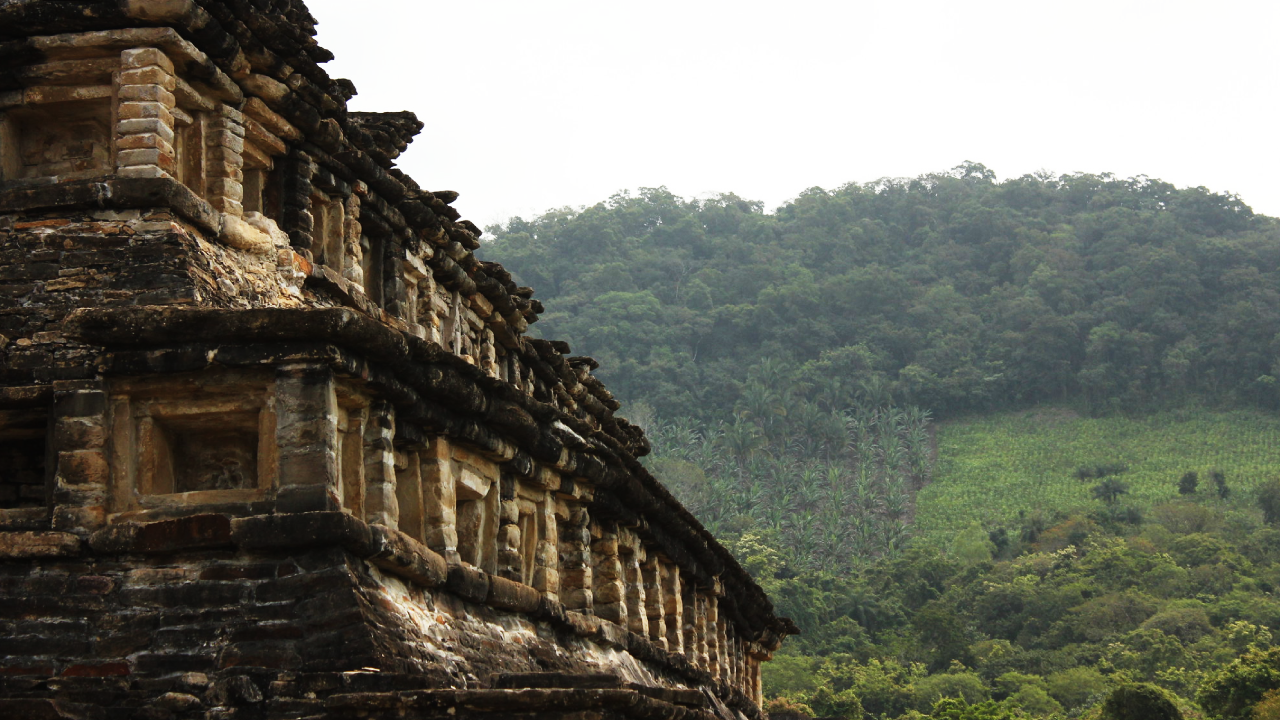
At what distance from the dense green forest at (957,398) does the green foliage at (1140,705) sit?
57.4 feet

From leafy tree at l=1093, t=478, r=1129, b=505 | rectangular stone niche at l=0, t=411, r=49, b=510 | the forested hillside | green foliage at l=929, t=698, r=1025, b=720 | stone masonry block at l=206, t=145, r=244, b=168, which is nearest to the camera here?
rectangular stone niche at l=0, t=411, r=49, b=510

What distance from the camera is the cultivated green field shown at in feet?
348

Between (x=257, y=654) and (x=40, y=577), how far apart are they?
5.11 ft

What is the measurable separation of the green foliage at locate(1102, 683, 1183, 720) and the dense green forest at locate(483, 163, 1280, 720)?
689 inches

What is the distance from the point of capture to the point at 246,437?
10422mm

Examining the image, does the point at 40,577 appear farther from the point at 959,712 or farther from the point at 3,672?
the point at 959,712

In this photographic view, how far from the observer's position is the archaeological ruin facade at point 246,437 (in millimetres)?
9531

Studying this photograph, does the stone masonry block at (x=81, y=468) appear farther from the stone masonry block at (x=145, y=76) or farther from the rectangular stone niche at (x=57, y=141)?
the stone masonry block at (x=145, y=76)

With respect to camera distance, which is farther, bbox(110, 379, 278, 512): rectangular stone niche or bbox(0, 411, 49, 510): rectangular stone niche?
bbox(0, 411, 49, 510): rectangular stone niche

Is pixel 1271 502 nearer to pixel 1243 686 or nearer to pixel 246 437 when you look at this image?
→ pixel 1243 686

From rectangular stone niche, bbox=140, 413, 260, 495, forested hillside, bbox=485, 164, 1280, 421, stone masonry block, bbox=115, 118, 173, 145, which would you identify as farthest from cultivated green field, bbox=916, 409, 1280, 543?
rectangular stone niche, bbox=140, 413, 260, 495

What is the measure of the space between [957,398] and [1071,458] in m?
15.5

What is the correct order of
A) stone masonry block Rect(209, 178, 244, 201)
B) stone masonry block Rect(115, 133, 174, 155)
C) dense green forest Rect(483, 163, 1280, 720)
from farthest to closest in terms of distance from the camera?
dense green forest Rect(483, 163, 1280, 720) → stone masonry block Rect(209, 178, 244, 201) → stone masonry block Rect(115, 133, 174, 155)

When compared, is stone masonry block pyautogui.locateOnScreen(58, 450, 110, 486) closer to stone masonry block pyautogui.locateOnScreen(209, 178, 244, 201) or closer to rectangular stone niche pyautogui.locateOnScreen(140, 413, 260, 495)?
rectangular stone niche pyautogui.locateOnScreen(140, 413, 260, 495)
